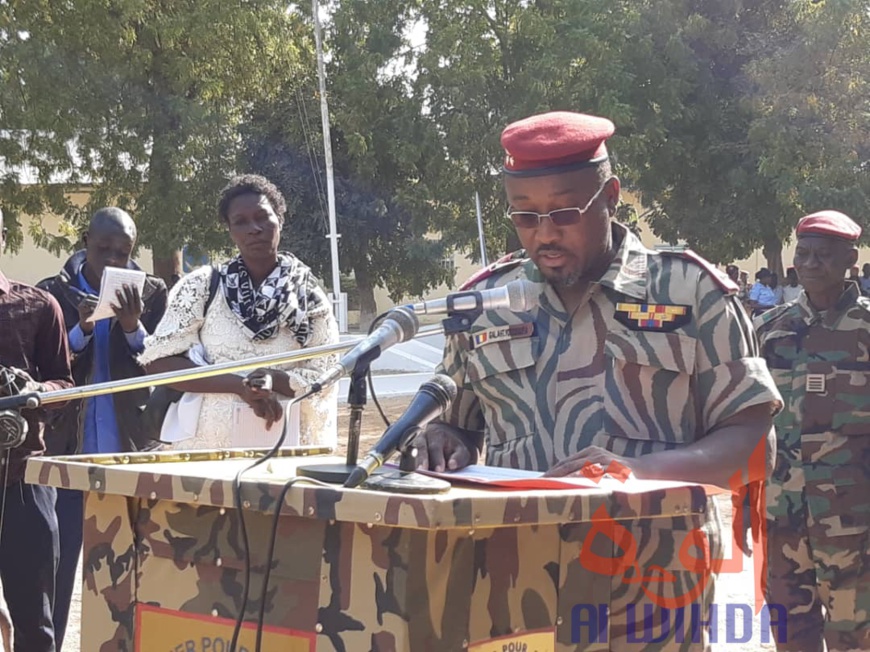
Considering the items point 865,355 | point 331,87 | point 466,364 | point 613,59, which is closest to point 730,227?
point 613,59

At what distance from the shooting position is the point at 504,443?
111 inches

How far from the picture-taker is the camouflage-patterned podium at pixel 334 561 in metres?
1.82

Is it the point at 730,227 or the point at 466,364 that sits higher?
the point at 730,227

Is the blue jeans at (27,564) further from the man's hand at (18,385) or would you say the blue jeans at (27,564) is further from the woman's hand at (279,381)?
the woman's hand at (279,381)

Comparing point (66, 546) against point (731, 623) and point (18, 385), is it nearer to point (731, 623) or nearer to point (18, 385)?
point (18, 385)

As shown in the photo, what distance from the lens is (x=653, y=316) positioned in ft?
8.79

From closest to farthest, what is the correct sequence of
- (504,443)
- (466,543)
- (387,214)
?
(466,543), (504,443), (387,214)

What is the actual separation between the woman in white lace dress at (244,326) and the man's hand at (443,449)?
5.74 feet

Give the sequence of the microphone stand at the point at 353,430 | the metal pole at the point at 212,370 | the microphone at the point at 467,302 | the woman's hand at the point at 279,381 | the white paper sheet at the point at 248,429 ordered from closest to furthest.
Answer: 1. the microphone stand at the point at 353,430
2. the microphone at the point at 467,302
3. the metal pole at the point at 212,370
4. the woman's hand at the point at 279,381
5. the white paper sheet at the point at 248,429

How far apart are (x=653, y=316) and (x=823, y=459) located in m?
2.39

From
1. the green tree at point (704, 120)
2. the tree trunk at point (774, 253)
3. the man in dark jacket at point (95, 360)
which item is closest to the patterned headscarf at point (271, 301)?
the man in dark jacket at point (95, 360)

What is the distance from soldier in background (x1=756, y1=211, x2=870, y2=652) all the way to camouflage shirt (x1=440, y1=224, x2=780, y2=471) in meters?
2.19

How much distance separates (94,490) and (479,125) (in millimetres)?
23481

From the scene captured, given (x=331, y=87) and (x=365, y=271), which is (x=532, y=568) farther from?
(x=365, y=271)
